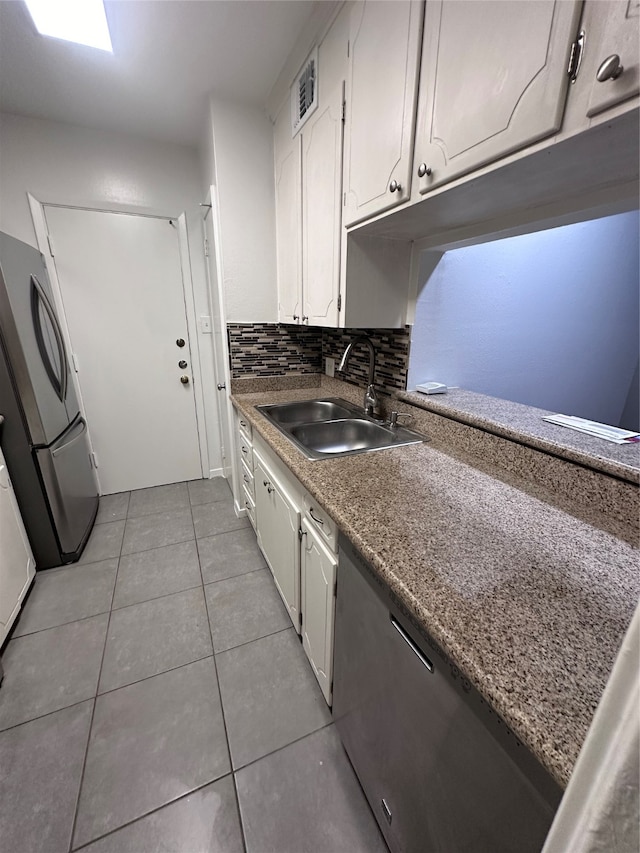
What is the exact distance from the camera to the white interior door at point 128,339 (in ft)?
7.32

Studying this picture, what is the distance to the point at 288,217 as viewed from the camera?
1814 mm

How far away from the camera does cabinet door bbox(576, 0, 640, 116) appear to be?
519mm

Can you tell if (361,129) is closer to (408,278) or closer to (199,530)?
(408,278)

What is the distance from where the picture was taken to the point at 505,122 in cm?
70

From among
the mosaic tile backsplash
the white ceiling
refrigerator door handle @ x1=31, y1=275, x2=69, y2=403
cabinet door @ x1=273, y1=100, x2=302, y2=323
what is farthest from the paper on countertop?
refrigerator door handle @ x1=31, y1=275, x2=69, y2=403

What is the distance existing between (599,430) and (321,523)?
3.10ft

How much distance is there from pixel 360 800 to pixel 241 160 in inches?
110

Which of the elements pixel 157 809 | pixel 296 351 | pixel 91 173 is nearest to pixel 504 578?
pixel 157 809

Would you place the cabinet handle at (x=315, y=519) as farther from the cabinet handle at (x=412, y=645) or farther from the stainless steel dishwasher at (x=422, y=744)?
the cabinet handle at (x=412, y=645)

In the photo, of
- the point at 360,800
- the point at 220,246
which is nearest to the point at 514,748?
the point at 360,800

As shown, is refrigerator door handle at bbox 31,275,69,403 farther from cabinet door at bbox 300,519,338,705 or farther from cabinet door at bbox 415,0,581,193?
cabinet door at bbox 415,0,581,193

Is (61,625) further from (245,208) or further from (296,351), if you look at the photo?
(245,208)

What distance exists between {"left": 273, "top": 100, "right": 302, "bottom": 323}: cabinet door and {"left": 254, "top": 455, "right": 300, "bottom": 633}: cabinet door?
35.8 inches

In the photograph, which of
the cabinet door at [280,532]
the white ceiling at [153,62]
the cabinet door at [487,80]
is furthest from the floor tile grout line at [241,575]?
the white ceiling at [153,62]
